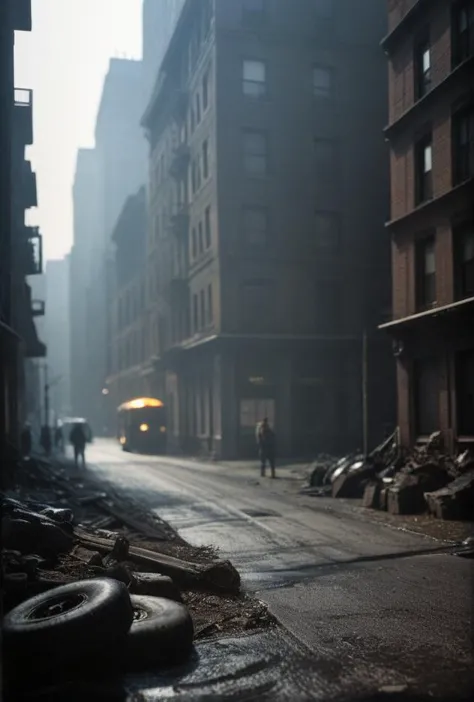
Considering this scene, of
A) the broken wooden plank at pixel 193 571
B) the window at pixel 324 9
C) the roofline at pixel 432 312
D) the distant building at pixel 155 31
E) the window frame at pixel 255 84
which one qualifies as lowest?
the broken wooden plank at pixel 193 571

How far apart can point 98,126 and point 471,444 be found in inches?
4931

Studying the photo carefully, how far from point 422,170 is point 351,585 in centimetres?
1695

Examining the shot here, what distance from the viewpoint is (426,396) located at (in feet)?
74.5

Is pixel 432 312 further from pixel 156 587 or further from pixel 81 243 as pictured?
pixel 81 243

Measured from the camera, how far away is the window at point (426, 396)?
22.1 meters

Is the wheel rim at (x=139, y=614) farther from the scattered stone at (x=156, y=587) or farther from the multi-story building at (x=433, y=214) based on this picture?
the multi-story building at (x=433, y=214)

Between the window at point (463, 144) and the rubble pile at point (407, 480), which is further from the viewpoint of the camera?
the window at point (463, 144)

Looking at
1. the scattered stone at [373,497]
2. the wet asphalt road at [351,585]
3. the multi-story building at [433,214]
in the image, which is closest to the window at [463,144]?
the multi-story building at [433,214]

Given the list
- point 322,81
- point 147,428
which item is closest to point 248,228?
point 322,81

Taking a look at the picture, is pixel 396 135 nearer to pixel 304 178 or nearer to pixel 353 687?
pixel 304 178

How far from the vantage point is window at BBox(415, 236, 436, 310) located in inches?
901

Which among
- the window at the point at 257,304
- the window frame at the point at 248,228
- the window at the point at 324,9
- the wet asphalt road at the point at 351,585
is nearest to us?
the wet asphalt road at the point at 351,585

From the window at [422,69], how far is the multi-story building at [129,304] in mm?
48288

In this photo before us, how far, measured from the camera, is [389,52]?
25.3 metres
